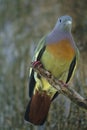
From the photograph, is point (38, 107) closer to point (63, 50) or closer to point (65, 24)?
point (63, 50)

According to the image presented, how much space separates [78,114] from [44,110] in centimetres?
46

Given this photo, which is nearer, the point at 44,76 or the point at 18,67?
the point at 44,76

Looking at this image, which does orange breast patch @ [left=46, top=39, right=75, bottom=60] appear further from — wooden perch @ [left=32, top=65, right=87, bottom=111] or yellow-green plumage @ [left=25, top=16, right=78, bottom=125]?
wooden perch @ [left=32, top=65, right=87, bottom=111]

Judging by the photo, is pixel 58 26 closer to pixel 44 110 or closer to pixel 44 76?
pixel 44 76

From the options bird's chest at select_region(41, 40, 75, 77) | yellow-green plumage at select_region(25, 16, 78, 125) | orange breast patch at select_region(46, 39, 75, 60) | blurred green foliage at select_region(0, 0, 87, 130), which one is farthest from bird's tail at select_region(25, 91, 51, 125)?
blurred green foliage at select_region(0, 0, 87, 130)

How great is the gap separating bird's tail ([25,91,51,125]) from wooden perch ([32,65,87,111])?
0.29 meters

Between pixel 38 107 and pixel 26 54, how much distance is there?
142 centimetres

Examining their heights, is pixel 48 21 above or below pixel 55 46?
below

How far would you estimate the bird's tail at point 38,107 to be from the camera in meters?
3.51

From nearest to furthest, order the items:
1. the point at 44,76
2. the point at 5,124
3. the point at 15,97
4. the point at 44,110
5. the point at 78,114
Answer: the point at 44,76 < the point at 44,110 < the point at 78,114 < the point at 5,124 < the point at 15,97

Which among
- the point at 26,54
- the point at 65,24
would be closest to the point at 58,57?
the point at 65,24

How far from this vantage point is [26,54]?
4883 millimetres

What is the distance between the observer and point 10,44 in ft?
16.9

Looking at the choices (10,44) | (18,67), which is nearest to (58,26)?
(18,67)
